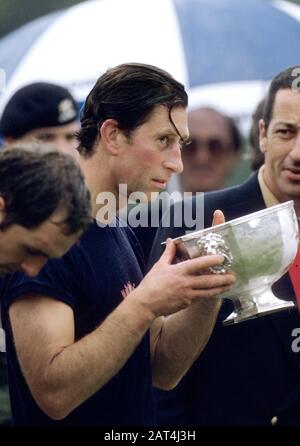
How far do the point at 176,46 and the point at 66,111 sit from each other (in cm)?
162

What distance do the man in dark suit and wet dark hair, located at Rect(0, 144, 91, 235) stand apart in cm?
104

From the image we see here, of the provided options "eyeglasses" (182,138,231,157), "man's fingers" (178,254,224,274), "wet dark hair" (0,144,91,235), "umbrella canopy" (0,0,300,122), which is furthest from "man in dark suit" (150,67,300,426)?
"umbrella canopy" (0,0,300,122)

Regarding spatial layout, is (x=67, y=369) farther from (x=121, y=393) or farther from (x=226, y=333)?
(x=226, y=333)

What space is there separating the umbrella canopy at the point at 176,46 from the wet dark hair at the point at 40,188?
3.04 meters

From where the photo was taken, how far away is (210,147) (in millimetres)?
5805

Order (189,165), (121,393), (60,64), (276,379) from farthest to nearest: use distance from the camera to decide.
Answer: (60,64), (189,165), (276,379), (121,393)

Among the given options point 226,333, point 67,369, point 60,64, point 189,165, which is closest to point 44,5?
point 60,64

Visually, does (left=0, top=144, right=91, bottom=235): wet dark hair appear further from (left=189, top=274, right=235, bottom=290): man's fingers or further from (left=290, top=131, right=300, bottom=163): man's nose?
(left=290, top=131, right=300, bottom=163): man's nose

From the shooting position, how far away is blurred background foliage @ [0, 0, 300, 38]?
10875 mm

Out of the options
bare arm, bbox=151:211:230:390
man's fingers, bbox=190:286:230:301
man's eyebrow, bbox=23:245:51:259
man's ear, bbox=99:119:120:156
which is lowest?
bare arm, bbox=151:211:230:390

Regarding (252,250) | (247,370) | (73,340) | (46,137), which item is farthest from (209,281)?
(46,137)

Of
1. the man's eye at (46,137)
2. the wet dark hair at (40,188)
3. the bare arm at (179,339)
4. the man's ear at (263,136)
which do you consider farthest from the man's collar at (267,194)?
the wet dark hair at (40,188)

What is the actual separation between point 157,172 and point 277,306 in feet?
1.56
